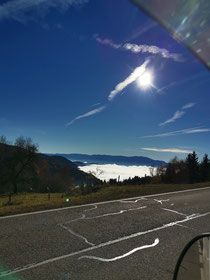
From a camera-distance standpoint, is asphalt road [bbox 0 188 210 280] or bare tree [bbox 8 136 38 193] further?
bare tree [bbox 8 136 38 193]

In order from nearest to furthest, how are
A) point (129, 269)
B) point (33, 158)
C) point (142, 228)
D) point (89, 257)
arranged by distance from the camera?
point (129, 269) → point (89, 257) → point (142, 228) → point (33, 158)

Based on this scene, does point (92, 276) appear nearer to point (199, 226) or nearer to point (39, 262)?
point (39, 262)

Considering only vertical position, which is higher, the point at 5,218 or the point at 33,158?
the point at 33,158

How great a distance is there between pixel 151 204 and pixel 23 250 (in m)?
5.88

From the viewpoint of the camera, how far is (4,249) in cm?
402

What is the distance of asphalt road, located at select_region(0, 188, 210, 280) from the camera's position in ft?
11.0

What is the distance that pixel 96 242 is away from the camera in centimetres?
451

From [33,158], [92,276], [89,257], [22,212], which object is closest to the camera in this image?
[92,276]

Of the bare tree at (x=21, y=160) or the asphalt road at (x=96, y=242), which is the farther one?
the bare tree at (x=21, y=160)

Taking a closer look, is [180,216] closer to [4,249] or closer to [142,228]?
[142,228]

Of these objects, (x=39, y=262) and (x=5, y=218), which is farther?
(x=5, y=218)

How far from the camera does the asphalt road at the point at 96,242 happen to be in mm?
3339

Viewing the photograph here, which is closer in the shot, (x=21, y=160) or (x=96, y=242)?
(x=96, y=242)

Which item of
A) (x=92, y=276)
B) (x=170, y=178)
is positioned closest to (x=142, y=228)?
(x=92, y=276)
